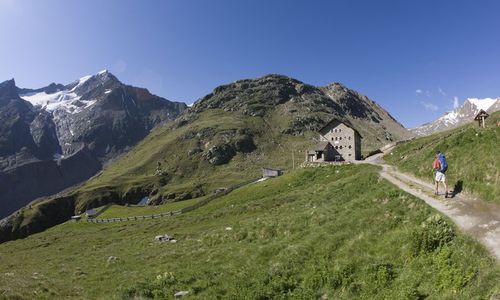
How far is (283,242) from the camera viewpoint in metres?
23.9

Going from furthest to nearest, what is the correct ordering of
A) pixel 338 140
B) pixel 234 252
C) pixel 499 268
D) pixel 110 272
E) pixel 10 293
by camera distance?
pixel 338 140 < pixel 110 272 < pixel 234 252 < pixel 10 293 < pixel 499 268

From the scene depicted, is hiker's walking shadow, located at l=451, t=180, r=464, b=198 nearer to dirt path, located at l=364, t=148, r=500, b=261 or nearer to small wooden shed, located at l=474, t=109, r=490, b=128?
dirt path, located at l=364, t=148, r=500, b=261

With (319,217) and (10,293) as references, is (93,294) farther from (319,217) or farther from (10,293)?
(319,217)

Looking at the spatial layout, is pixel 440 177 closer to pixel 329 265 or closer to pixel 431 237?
pixel 431 237

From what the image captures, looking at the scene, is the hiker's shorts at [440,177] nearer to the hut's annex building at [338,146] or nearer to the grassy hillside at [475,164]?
the grassy hillside at [475,164]

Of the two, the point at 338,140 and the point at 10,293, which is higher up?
the point at 338,140

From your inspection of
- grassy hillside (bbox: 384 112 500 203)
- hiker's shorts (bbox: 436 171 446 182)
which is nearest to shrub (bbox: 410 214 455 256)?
grassy hillside (bbox: 384 112 500 203)

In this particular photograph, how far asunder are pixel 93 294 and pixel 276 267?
40.1ft

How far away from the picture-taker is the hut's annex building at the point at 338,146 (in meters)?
117

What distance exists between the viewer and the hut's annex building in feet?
384

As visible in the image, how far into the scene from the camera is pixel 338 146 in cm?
12238

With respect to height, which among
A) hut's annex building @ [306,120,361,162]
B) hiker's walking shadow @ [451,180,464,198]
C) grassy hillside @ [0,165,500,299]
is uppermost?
hut's annex building @ [306,120,361,162]

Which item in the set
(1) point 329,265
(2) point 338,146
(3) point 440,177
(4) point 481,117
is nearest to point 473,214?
(3) point 440,177

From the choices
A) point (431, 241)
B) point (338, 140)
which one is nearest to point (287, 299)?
point (431, 241)
